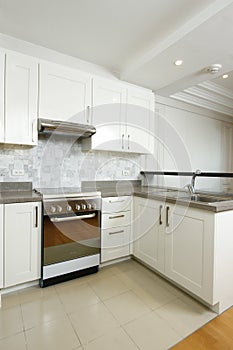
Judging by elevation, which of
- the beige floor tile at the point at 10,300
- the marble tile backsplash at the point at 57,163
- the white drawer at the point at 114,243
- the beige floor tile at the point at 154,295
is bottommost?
the beige floor tile at the point at 154,295

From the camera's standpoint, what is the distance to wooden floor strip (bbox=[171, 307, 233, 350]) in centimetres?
128

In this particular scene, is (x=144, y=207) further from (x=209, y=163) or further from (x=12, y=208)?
(x=209, y=163)

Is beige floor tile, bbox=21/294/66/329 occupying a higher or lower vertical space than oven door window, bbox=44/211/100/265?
lower

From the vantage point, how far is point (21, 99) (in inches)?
74.4

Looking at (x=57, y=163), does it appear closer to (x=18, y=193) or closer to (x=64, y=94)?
(x=18, y=193)

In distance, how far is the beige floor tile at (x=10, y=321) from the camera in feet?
4.47

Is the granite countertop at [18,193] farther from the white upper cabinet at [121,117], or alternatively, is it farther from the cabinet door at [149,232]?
the cabinet door at [149,232]

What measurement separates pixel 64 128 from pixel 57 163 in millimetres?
488

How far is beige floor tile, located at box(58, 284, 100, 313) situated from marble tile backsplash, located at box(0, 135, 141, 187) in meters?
1.11

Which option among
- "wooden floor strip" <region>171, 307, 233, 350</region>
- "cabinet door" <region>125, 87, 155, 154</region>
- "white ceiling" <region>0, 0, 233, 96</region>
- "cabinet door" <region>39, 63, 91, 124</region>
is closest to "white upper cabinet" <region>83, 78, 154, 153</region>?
"cabinet door" <region>125, 87, 155, 154</region>

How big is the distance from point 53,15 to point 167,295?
2627 mm

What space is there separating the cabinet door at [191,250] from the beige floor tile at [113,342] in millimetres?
676

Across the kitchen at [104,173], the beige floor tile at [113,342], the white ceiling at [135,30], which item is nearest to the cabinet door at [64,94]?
the kitchen at [104,173]

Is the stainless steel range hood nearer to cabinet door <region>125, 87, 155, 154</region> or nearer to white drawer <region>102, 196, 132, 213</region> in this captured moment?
cabinet door <region>125, 87, 155, 154</region>
